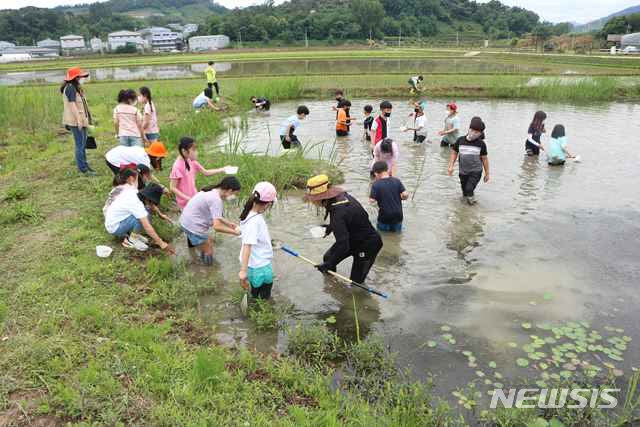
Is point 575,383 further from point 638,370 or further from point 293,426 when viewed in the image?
point 293,426

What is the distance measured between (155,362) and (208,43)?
93119 mm

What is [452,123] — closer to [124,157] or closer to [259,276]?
[124,157]

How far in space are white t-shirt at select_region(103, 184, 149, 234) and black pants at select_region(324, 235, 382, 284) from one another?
276 centimetres

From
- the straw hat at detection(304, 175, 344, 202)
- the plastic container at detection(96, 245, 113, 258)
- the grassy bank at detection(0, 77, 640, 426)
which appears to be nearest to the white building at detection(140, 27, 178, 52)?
the plastic container at detection(96, 245, 113, 258)

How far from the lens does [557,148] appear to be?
33.7 feet

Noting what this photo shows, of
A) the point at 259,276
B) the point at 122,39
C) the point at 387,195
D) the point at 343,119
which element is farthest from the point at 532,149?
the point at 122,39

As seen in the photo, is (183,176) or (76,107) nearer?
(183,176)

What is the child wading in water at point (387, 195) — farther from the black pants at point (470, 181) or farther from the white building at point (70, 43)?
the white building at point (70, 43)

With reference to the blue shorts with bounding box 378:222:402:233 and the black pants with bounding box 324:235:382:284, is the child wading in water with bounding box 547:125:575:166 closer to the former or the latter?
the blue shorts with bounding box 378:222:402:233

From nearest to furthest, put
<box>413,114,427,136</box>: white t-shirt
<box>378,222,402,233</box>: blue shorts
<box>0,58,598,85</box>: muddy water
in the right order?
1. <box>378,222,402,233</box>: blue shorts
2. <box>413,114,427,136</box>: white t-shirt
3. <box>0,58,598,85</box>: muddy water

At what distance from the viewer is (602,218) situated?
7.56 metres

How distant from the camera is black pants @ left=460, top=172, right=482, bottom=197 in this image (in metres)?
7.85

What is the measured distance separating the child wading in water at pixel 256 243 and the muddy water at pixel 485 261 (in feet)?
1.60

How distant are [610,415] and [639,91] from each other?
21.1 meters
